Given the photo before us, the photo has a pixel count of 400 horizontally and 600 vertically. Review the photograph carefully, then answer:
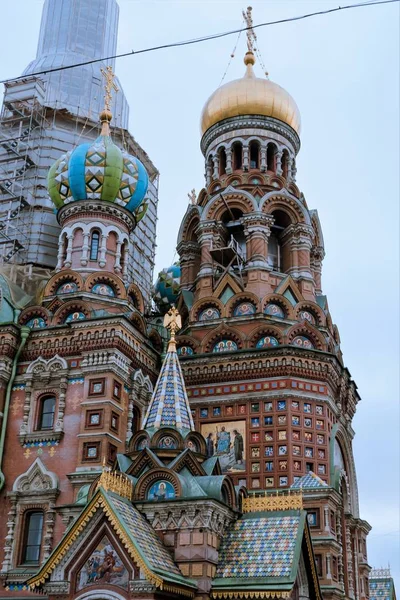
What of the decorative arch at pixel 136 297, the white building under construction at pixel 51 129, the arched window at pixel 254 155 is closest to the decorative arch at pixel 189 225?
the arched window at pixel 254 155

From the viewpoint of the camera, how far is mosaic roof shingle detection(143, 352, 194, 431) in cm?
1319

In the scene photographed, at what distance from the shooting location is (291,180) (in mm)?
23500

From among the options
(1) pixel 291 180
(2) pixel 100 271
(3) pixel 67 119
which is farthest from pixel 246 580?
(3) pixel 67 119

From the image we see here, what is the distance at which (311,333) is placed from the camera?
19.4 m

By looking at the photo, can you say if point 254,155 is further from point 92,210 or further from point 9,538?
point 9,538

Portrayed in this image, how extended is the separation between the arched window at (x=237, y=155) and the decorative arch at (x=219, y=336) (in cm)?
569

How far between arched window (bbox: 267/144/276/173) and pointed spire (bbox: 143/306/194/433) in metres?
10.4

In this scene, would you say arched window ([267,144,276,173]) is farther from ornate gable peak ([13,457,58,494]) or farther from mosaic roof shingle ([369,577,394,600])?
mosaic roof shingle ([369,577,394,600])

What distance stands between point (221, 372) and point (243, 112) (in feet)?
27.0

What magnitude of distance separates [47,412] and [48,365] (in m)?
0.99

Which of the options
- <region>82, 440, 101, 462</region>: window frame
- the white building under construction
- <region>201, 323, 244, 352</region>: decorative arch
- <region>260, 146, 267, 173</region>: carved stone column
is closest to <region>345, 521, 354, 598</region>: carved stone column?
<region>201, 323, 244, 352</region>: decorative arch

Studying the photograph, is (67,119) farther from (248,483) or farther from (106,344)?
(248,483)

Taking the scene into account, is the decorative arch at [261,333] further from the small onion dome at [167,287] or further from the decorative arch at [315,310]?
the small onion dome at [167,287]

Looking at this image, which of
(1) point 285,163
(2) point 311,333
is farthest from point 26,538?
(1) point 285,163
